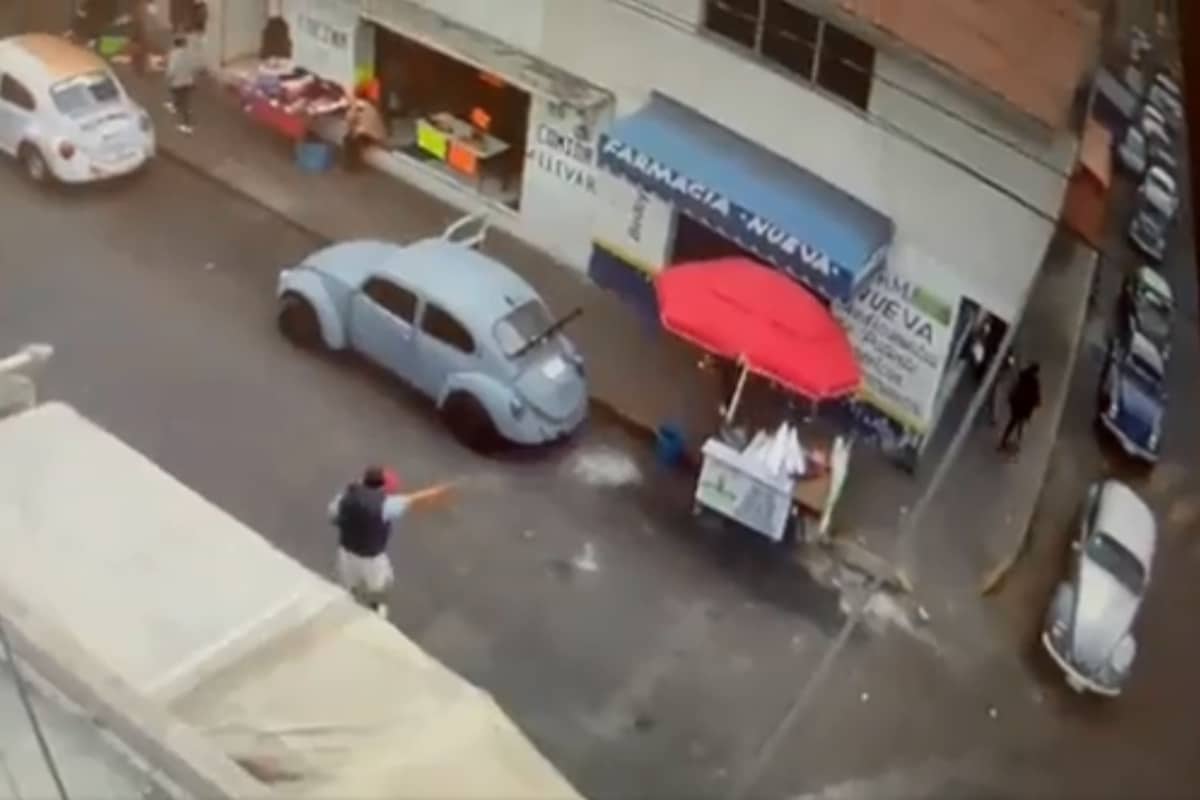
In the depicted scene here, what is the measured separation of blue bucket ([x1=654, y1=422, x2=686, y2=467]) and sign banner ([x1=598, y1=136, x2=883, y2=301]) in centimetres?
44

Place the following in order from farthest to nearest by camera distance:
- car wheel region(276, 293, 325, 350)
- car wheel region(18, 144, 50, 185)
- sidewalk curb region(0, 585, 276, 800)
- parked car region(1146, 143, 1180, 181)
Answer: car wheel region(18, 144, 50, 185)
parked car region(1146, 143, 1180, 181)
car wheel region(276, 293, 325, 350)
sidewalk curb region(0, 585, 276, 800)

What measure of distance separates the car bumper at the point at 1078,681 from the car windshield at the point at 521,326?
1.31 m

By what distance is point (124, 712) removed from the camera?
275cm

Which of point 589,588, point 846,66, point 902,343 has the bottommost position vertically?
point 589,588

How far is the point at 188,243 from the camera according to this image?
477 centimetres

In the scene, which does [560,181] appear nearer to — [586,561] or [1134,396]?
[586,561]

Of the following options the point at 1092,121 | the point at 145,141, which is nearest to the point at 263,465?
the point at 145,141

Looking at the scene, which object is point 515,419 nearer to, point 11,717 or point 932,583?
point 932,583

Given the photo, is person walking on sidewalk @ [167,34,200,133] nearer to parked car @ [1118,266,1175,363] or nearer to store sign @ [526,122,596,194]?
store sign @ [526,122,596,194]

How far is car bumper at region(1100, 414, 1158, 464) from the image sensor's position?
14.9 ft

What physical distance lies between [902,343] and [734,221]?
0.46 meters

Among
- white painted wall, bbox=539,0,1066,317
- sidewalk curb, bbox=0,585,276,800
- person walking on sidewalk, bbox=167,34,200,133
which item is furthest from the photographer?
person walking on sidewalk, bbox=167,34,200,133

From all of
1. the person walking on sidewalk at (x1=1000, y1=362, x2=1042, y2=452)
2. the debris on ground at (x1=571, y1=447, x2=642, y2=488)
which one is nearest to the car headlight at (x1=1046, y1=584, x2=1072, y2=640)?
the person walking on sidewalk at (x1=1000, y1=362, x2=1042, y2=452)

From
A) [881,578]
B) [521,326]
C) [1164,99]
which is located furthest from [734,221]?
[1164,99]
